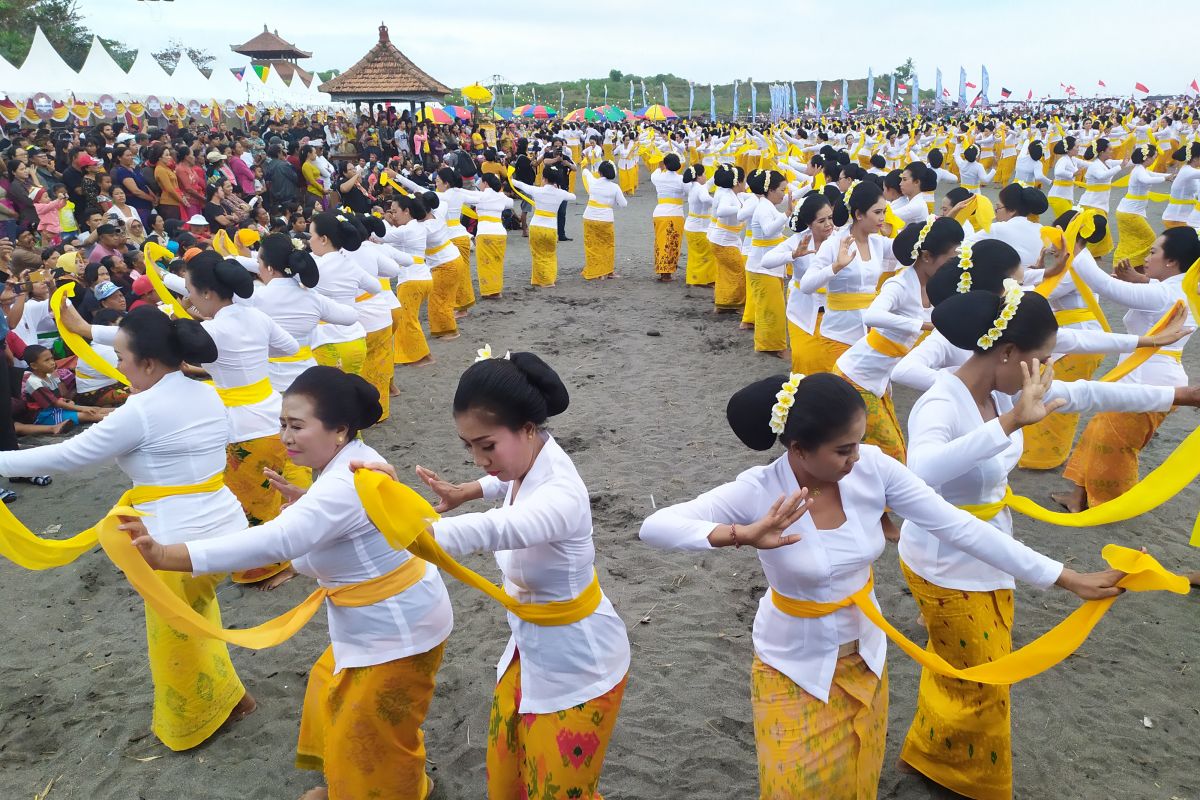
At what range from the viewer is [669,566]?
4.87m

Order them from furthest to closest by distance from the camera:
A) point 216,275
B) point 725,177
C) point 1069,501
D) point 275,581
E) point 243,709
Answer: point 725,177
point 1069,501
point 275,581
point 216,275
point 243,709

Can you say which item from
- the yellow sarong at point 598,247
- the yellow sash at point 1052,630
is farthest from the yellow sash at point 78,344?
the yellow sarong at point 598,247

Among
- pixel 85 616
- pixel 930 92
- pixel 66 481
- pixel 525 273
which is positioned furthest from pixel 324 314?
pixel 930 92

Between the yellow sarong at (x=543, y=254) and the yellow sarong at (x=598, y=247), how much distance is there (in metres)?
0.52

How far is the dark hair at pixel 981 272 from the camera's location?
3564mm

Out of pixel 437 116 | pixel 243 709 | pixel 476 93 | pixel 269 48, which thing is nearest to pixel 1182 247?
pixel 243 709

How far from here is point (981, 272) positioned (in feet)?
11.8

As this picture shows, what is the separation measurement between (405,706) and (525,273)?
1145cm

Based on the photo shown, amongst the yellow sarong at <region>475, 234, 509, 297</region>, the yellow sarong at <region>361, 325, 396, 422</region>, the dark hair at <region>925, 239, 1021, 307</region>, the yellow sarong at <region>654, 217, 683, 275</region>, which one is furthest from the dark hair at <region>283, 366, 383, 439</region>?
the yellow sarong at <region>654, 217, 683, 275</region>

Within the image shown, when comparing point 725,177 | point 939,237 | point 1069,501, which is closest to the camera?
point 939,237

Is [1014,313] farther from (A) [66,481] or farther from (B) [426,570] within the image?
(A) [66,481]

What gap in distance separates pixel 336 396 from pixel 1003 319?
2.16 meters

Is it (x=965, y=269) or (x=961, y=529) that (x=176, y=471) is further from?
(x=965, y=269)

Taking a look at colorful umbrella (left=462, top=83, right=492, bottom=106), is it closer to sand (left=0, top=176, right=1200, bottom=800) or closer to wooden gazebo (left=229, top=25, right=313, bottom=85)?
sand (left=0, top=176, right=1200, bottom=800)
